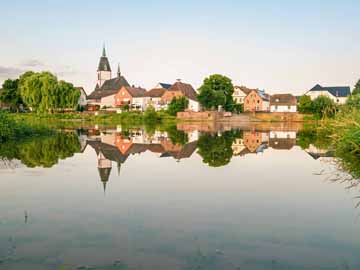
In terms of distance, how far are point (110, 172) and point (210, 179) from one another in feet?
10.5

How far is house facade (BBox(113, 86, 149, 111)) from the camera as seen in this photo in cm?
8625

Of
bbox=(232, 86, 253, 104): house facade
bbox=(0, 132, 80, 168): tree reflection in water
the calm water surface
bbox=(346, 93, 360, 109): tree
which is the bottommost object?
the calm water surface

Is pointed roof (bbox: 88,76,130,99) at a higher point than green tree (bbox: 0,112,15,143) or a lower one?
higher

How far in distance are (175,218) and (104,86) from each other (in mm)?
99262

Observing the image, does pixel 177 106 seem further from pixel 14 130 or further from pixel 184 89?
pixel 14 130

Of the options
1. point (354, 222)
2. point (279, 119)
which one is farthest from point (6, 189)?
point (279, 119)

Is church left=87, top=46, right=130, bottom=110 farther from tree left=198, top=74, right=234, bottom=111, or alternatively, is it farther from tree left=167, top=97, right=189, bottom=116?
tree left=198, top=74, right=234, bottom=111

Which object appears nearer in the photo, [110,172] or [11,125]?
[110,172]

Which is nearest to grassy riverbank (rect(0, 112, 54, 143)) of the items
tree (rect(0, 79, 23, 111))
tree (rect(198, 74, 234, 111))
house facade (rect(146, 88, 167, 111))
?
tree (rect(198, 74, 234, 111))

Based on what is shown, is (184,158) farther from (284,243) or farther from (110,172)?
(284,243)

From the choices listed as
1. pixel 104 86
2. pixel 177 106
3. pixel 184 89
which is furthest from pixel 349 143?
pixel 104 86

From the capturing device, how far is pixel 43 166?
12453mm

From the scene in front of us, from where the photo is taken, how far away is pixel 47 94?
54.0 metres

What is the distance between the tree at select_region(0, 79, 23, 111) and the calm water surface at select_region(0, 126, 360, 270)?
6268 cm
